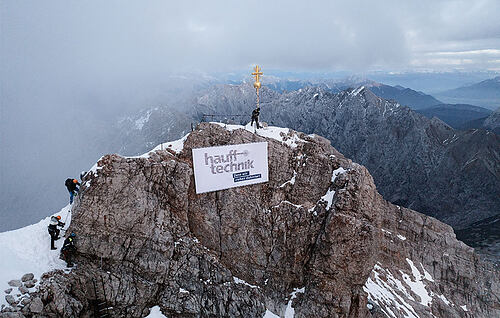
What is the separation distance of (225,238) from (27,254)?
1577 cm

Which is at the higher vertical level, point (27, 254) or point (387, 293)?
point (27, 254)

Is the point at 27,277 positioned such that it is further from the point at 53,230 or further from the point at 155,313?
the point at 155,313

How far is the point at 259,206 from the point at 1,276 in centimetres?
2031

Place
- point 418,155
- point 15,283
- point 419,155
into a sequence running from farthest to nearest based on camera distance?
point 418,155 → point 419,155 → point 15,283

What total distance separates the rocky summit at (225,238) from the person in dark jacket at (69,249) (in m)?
0.56

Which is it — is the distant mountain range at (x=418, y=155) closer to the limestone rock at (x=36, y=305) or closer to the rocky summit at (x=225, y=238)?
the rocky summit at (x=225, y=238)

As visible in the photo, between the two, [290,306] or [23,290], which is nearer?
[23,290]

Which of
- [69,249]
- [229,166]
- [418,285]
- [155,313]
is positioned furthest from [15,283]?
[418,285]

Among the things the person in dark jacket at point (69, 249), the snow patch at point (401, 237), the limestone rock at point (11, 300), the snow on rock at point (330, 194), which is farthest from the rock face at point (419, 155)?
the limestone rock at point (11, 300)

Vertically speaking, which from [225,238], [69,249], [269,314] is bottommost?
[269,314]

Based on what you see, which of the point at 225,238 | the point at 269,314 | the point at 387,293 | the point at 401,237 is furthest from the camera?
the point at 401,237

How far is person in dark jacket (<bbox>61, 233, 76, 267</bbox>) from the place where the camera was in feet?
67.8

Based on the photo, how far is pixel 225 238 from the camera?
26875mm

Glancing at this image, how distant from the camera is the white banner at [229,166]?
2548cm
